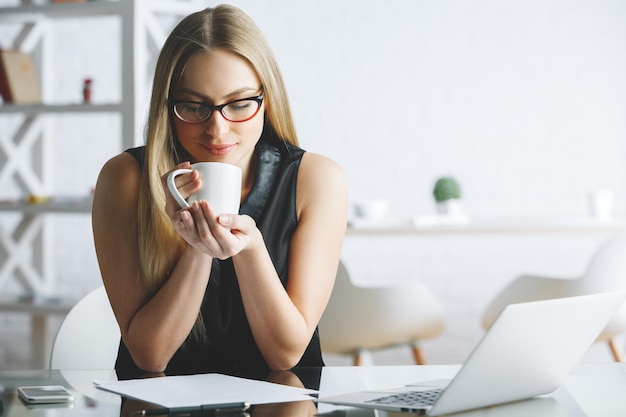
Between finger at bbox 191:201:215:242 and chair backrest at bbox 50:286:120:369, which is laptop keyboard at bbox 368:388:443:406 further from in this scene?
chair backrest at bbox 50:286:120:369

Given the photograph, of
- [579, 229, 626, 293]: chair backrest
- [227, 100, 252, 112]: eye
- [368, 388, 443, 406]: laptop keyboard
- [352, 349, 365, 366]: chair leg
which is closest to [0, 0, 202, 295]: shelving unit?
[352, 349, 365, 366]: chair leg

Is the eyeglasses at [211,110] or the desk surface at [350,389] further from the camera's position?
the eyeglasses at [211,110]

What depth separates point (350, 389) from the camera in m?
1.02

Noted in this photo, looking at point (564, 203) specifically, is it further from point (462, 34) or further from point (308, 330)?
point (308, 330)

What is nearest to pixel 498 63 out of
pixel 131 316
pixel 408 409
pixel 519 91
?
pixel 519 91

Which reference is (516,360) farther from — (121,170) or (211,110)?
(121,170)

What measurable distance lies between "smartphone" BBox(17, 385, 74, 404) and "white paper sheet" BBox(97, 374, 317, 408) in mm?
53

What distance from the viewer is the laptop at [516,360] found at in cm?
82

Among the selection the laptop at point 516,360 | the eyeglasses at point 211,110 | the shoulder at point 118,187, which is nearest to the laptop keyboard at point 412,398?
the laptop at point 516,360

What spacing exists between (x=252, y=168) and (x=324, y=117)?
310cm

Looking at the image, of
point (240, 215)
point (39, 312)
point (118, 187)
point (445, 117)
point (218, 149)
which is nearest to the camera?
point (240, 215)

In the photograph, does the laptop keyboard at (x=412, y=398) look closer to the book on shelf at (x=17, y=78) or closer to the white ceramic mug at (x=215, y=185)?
the white ceramic mug at (x=215, y=185)

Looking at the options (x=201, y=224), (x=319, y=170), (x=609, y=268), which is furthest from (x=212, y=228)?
(x=609, y=268)

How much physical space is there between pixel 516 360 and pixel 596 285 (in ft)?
6.40
